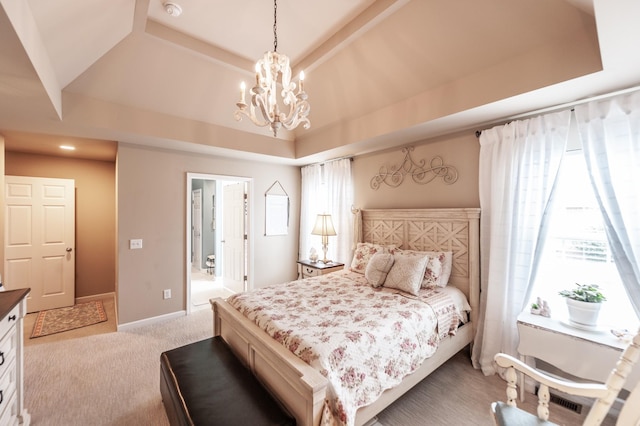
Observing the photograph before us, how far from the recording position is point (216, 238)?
20.6ft

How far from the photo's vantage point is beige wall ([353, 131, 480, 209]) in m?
2.95

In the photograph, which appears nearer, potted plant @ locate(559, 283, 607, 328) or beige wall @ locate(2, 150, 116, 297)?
potted plant @ locate(559, 283, 607, 328)

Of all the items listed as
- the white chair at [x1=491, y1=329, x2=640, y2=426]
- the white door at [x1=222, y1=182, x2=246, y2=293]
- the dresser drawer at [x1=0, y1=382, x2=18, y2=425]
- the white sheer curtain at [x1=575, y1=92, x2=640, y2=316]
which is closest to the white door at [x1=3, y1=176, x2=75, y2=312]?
the white door at [x1=222, y1=182, x2=246, y2=293]

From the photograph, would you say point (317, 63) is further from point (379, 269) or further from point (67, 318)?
point (67, 318)

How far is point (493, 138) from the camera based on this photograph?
267cm

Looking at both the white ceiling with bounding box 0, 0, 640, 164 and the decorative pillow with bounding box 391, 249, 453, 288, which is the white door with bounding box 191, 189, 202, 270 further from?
the decorative pillow with bounding box 391, 249, 453, 288

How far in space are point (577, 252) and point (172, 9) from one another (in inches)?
161

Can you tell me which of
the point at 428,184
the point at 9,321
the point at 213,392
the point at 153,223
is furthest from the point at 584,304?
the point at 153,223

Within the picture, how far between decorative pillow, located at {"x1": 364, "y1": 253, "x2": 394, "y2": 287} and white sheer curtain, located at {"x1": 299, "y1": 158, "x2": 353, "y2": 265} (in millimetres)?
1227

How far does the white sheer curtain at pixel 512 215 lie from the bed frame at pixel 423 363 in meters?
0.18

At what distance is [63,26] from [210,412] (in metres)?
2.70

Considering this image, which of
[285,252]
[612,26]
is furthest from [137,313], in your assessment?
[612,26]

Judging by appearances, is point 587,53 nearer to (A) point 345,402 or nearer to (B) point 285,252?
(A) point 345,402

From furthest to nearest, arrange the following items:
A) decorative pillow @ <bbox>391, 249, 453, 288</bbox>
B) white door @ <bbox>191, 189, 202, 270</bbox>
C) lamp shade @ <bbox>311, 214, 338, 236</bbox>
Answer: white door @ <bbox>191, 189, 202, 270</bbox> → lamp shade @ <bbox>311, 214, 338, 236</bbox> → decorative pillow @ <bbox>391, 249, 453, 288</bbox>
